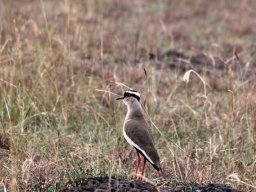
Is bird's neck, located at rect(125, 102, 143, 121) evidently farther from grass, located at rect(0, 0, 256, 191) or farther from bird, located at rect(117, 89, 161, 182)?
grass, located at rect(0, 0, 256, 191)

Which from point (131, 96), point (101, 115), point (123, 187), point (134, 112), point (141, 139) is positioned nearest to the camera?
point (123, 187)

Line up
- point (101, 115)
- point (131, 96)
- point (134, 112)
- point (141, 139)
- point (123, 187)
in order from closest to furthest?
point (123, 187)
point (141, 139)
point (134, 112)
point (131, 96)
point (101, 115)

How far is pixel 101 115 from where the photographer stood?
7.19m

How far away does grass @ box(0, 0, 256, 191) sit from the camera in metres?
5.77

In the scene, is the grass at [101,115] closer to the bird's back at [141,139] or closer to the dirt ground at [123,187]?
the dirt ground at [123,187]

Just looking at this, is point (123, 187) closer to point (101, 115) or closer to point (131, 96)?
point (131, 96)

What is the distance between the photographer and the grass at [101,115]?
18.9ft

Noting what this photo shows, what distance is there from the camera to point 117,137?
6.68 meters

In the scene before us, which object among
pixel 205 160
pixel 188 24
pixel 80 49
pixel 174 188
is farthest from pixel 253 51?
pixel 174 188

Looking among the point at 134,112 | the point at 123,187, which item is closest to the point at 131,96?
the point at 134,112

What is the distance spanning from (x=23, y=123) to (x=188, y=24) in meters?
5.83

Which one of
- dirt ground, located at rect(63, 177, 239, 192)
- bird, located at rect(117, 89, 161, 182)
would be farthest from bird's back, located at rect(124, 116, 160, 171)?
dirt ground, located at rect(63, 177, 239, 192)

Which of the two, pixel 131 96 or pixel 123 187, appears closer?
pixel 123 187

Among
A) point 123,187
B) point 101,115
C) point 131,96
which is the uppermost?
point 131,96
